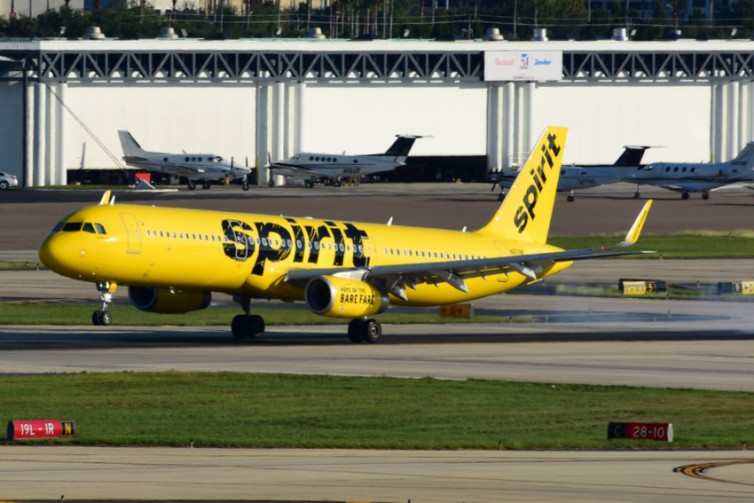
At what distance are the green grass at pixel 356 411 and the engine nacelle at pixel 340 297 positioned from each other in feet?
24.3

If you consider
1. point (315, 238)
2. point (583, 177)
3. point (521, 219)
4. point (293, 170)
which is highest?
point (293, 170)

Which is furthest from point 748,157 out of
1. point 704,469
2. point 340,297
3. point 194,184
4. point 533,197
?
point 704,469

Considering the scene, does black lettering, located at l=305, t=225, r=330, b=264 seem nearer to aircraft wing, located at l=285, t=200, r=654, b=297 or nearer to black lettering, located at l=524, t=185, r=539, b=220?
aircraft wing, located at l=285, t=200, r=654, b=297

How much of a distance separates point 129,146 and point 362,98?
93.2ft

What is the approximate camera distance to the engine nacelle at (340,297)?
159 ft

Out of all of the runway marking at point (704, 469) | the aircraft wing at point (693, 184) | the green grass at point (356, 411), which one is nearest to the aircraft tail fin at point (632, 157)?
the aircraft wing at point (693, 184)

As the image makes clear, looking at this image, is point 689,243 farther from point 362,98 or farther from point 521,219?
point 362,98

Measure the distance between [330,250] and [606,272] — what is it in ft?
105

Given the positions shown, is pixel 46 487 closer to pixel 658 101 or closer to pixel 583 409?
pixel 583 409

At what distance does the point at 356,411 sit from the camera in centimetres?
3478

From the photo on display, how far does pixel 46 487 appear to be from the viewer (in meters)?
23.7

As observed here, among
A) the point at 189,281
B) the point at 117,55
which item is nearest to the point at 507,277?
the point at 189,281

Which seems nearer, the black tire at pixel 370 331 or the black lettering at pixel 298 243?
the black lettering at pixel 298 243

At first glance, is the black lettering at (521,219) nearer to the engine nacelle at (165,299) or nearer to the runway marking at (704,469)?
the engine nacelle at (165,299)
